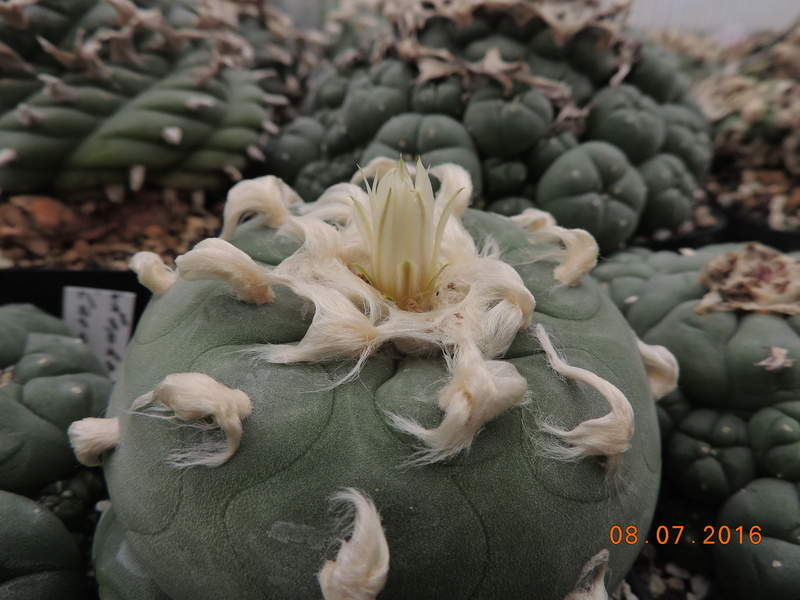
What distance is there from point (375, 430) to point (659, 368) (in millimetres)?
405

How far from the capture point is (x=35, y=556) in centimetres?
67

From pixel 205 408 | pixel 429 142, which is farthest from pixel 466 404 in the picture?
pixel 429 142

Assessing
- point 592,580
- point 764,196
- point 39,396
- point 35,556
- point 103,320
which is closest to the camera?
point 592,580

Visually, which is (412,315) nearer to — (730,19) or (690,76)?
(690,76)

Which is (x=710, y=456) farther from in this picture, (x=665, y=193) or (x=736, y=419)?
(x=665, y=193)

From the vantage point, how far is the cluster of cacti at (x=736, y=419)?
0.77 m

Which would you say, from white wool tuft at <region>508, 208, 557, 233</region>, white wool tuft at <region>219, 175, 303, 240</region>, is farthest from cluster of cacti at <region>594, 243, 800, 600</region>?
white wool tuft at <region>219, 175, 303, 240</region>

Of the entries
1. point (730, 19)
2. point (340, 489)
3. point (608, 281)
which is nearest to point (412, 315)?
point (340, 489)

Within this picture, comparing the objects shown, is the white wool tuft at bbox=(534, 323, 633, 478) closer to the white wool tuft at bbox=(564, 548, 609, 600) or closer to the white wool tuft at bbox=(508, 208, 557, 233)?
the white wool tuft at bbox=(564, 548, 609, 600)

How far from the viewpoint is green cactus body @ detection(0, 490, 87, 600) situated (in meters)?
0.65

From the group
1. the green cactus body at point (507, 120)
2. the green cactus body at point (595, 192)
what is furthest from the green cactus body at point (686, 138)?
the green cactus body at point (507, 120)

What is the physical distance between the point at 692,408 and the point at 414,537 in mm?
582

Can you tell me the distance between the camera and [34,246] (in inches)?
49.0
